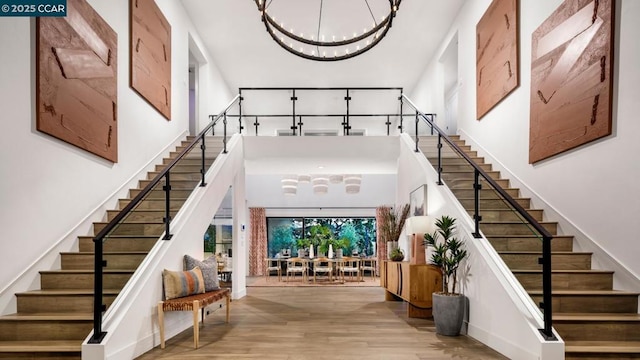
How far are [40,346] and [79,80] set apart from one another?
9.49 feet

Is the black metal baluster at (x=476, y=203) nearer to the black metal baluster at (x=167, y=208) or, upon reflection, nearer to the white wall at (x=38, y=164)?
the black metal baluster at (x=167, y=208)

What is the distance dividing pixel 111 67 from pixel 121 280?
3.11 m

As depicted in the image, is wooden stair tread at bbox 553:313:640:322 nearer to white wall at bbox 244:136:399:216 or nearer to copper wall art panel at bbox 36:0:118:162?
copper wall art panel at bbox 36:0:118:162

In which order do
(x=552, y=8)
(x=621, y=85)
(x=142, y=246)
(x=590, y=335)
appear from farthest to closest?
1. (x=552, y=8)
2. (x=142, y=246)
3. (x=621, y=85)
4. (x=590, y=335)

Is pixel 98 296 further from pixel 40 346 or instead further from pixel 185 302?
pixel 185 302

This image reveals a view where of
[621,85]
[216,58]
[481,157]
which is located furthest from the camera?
[216,58]

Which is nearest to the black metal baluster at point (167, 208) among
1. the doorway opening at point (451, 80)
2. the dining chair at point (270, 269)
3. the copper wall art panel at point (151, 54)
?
the copper wall art panel at point (151, 54)

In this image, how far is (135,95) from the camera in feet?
22.6

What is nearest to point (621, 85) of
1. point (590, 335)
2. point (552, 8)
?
point (552, 8)

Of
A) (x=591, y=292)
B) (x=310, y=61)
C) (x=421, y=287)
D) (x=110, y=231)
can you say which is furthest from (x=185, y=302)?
(x=310, y=61)

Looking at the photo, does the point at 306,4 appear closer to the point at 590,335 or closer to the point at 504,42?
the point at 504,42

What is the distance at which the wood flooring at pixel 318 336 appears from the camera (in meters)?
4.50

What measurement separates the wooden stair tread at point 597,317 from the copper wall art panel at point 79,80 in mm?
5090

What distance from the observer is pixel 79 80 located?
17.2 feet
